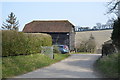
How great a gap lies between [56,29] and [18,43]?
33925mm

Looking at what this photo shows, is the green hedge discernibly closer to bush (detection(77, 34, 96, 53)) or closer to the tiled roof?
bush (detection(77, 34, 96, 53))

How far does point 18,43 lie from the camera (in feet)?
52.7

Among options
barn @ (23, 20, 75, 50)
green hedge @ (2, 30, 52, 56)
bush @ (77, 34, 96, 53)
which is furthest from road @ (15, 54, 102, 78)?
barn @ (23, 20, 75, 50)

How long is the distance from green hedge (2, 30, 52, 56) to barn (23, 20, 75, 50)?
2923 centimetres

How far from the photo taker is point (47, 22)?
5159 centimetres

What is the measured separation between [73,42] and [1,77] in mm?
42491

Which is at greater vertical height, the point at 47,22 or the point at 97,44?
the point at 47,22

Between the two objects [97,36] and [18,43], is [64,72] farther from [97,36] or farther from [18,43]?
[97,36]

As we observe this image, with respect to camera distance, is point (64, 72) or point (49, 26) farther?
point (49, 26)

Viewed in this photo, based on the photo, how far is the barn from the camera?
162ft

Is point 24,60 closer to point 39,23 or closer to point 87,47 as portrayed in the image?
point 87,47

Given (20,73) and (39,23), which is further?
(39,23)

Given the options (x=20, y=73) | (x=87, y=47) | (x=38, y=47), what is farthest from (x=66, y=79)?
(x=87, y=47)

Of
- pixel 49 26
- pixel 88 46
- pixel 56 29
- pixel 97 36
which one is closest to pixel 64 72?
pixel 88 46
